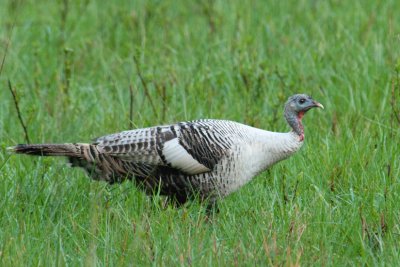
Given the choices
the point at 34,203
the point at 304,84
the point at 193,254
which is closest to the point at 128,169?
the point at 34,203

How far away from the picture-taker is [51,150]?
19.2ft

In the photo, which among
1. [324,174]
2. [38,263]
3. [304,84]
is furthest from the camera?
[304,84]

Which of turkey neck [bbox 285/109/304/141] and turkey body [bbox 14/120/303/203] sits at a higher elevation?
turkey neck [bbox 285/109/304/141]

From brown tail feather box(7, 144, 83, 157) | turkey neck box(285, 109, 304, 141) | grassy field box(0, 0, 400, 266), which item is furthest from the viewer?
turkey neck box(285, 109, 304, 141)

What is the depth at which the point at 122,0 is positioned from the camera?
34.1 feet

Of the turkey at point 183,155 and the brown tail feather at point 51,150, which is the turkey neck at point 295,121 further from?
the brown tail feather at point 51,150

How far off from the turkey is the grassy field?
12cm

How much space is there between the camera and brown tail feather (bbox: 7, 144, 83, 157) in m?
5.83

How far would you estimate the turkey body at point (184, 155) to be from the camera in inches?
230

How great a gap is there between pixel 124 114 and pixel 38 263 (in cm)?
284

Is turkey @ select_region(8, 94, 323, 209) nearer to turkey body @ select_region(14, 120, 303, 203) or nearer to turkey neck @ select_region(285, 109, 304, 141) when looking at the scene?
turkey body @ select_region(14, 120, 303, 203)

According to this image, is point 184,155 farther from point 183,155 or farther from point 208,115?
point 208,115

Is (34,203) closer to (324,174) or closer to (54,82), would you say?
(324,174)

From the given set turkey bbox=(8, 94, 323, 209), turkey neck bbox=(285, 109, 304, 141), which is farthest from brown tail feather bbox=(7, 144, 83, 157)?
turkey neck bbox=(285, 109, 304, 141)
